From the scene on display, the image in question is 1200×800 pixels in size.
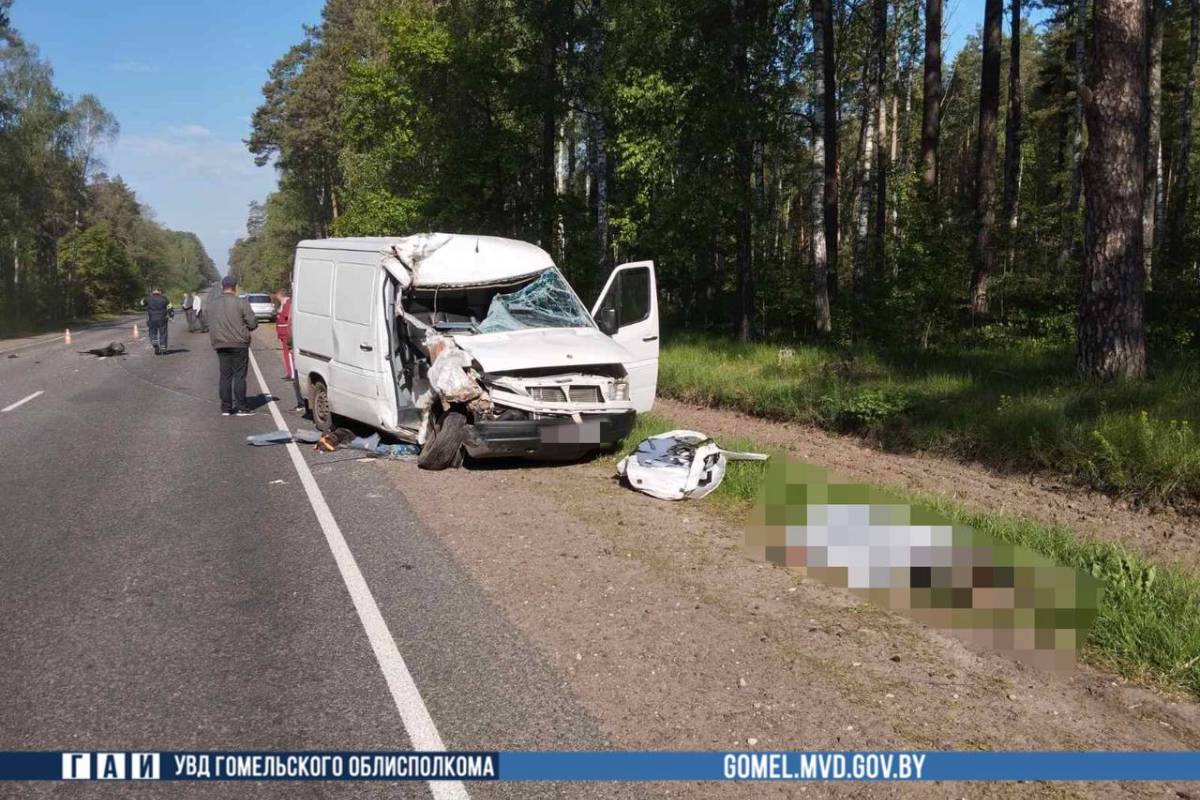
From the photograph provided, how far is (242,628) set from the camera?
4891mm

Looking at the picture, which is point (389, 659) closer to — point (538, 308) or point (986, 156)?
point (538, 308)

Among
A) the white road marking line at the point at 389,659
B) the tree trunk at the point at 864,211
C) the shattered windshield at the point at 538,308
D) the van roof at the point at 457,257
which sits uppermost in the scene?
the tree trunk at the point at 864,211

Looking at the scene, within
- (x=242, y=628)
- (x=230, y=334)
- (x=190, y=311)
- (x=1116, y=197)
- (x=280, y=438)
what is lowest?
(x=242, y=628)

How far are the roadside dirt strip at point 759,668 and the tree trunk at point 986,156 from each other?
43.2 ft

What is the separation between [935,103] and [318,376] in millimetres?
15631

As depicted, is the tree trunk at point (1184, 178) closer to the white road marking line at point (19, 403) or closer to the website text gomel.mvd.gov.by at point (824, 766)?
the website text gomel.mvd.gov.by at point (824, 766)

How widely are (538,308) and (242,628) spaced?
569 centimetres

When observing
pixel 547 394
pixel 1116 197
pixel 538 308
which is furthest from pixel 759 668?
pixel 1116 197

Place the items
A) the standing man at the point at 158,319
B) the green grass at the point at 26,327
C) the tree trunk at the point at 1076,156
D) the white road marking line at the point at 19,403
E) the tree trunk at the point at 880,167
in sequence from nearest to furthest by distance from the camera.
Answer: the white road marking line at the point at 19,403 → the tree trunk at the point at 880,167 → the tree trunk at the point at 1076,156 → the standing man at the point at 158,319 → the green grass at the point at 26,327

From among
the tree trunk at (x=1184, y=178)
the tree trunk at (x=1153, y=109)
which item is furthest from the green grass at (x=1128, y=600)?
the tree trunk at (x=1153, y=109)

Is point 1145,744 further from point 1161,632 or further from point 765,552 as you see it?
point 765,552

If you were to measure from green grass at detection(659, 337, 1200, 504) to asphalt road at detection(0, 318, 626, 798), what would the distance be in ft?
18.4

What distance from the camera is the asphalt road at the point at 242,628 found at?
147 inches

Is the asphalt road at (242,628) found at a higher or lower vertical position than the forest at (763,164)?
lower
